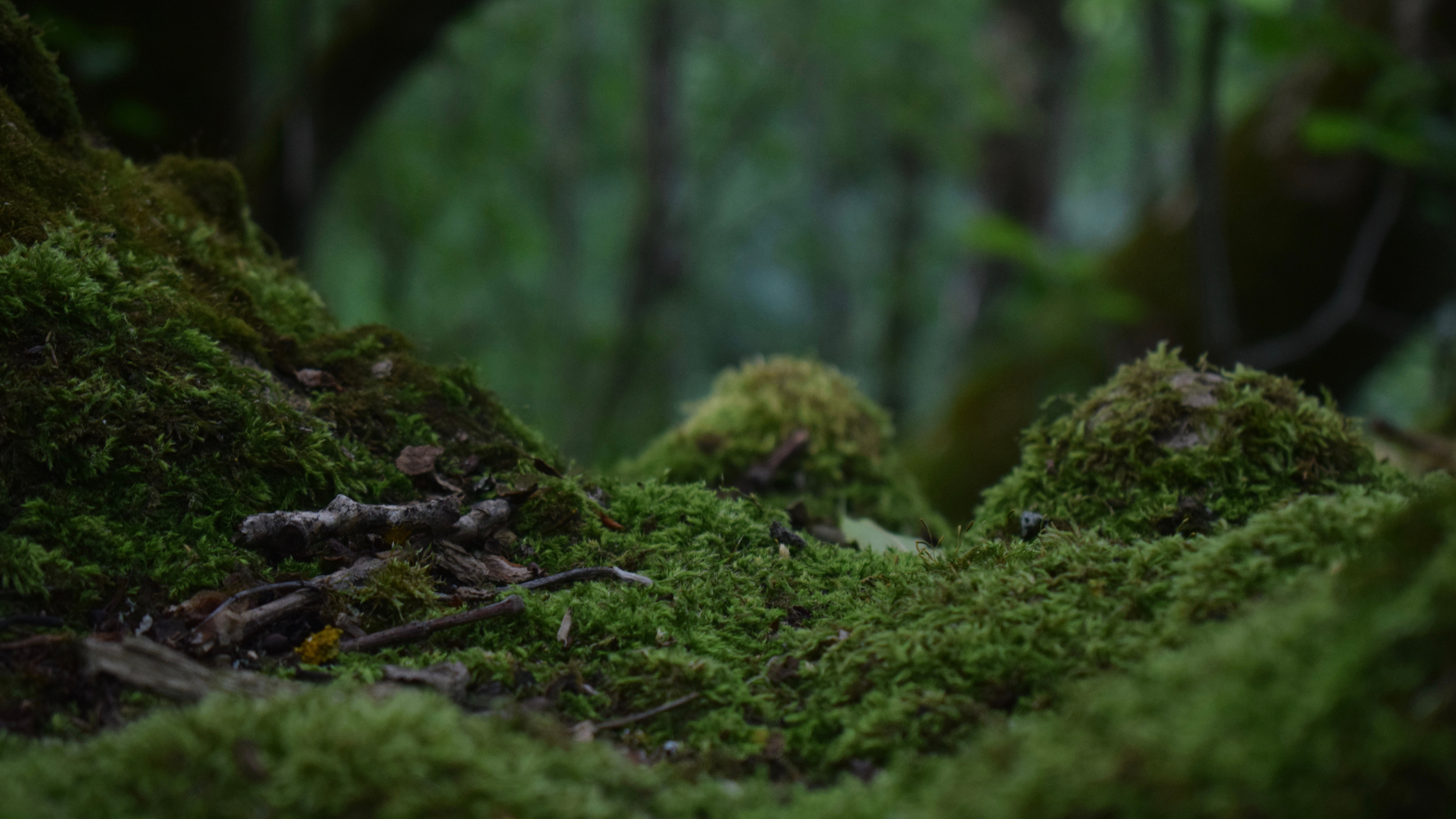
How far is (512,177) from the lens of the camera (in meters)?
18.0

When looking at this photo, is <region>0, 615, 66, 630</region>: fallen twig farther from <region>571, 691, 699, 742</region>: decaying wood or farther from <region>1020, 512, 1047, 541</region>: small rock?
<region>1020, 512, 1047, 541</region>: small rock

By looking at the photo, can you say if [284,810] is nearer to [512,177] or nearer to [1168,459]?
[1168,459]

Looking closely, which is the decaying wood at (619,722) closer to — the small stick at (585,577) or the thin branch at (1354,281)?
the small stick at (585,577)

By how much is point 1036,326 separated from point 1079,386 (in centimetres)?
85

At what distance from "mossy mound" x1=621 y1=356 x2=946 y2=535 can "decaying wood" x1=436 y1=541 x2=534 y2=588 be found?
4.98ft

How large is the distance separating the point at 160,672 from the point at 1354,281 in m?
7.71

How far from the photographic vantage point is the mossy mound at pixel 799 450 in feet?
12.6

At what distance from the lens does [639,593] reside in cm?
216

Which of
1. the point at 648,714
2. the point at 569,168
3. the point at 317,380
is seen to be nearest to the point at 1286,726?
the point at 648,714

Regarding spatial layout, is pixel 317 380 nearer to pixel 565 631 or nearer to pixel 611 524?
pixel 611 524

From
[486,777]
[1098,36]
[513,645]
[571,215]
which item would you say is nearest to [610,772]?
[486,777]

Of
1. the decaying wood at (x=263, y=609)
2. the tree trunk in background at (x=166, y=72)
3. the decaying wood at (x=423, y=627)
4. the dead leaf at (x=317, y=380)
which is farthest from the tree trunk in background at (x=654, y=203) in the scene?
the decaying wood at (x=423, y=627)

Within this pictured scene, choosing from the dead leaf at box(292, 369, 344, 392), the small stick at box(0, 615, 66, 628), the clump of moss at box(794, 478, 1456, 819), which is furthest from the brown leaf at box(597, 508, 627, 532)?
the clump of moss at box(794, 478, 1456, 819)

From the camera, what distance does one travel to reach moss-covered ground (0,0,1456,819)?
3.62ft
